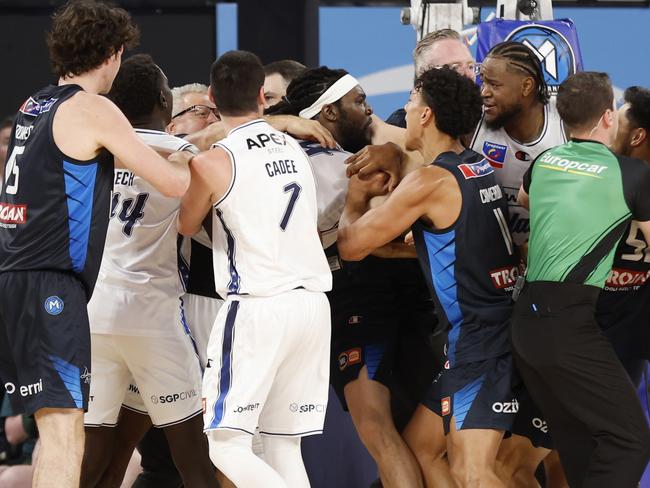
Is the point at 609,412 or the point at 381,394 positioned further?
the point at 381,394

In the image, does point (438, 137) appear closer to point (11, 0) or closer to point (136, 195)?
point (136, 195)

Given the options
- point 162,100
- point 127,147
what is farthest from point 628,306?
point 127,147

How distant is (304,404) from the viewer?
4.89 metres

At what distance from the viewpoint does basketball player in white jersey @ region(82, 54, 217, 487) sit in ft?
16.9

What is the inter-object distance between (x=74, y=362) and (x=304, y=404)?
1068 millimetres

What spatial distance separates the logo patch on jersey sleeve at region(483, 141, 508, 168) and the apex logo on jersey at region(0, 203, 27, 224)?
2.54 meters

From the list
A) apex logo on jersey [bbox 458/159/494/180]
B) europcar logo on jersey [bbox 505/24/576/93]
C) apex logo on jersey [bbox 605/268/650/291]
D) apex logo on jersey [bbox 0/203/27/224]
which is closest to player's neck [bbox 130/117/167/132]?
apex logo on jersey [bbox 0/203/27/224]

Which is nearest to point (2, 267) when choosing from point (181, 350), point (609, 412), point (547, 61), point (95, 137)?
point (95, 137)

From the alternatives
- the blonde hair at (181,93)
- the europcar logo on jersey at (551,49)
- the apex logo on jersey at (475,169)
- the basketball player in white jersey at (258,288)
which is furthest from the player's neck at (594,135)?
the blonde hair at (181,93)

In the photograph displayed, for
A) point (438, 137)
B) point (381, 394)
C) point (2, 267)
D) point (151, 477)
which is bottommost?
point (151, 477)

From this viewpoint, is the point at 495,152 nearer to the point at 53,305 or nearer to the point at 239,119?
the point at 239,119

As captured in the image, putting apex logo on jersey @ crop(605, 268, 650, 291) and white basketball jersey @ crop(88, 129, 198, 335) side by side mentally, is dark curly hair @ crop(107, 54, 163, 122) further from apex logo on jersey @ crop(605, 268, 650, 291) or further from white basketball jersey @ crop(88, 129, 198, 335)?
apex logo on jersey @ crop(605, 268, 650, 291)

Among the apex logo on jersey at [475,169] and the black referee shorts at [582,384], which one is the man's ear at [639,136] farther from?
the black referee shorts at [582,384]

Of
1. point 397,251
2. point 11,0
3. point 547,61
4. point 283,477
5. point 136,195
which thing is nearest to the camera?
point 283,477
